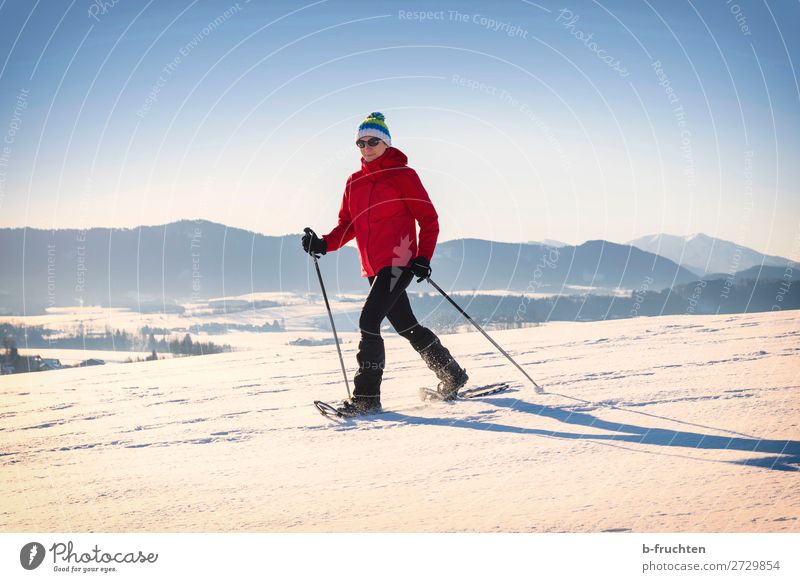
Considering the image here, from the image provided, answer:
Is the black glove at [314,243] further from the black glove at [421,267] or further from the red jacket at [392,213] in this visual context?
the black glove at [421,267]

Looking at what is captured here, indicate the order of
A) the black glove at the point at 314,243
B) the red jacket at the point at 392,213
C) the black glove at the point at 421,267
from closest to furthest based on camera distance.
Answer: the black glove at the point at 421,267, the red jacket at the point at 392,213, the black glove at the point at 314,243

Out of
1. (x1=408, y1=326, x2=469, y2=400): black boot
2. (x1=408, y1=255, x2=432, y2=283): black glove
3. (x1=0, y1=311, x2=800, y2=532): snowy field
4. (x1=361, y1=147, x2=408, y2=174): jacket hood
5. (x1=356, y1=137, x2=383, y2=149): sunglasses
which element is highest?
(x1=356, y1=137, x2=383, y2=149): sunglasses

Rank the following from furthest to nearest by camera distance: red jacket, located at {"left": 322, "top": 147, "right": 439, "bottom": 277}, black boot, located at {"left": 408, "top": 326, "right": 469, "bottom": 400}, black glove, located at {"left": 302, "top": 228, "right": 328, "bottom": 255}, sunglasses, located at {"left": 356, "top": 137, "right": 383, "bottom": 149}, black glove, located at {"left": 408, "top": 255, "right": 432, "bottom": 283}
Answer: black glove, located at {"left": 302, "top": 228, "right": 328, "bottom": 255} < black boot, located at {"left": 408, "top": 326, "right": 469, "bottom": 400} < sunglasses, located at {"left": 356, "top": 137, "right": 383, "bottom": 149} < red jacket, located at {"left": 322, "top": 147, "right": 439, "bottom": 277} < black glove, located at {"left": 408, "top": 255, "right": 432, "bottom": 283}

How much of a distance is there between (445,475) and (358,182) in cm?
284

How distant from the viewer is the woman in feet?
15.3

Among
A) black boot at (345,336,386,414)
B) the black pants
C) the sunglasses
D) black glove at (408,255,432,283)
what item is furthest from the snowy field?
the sunglasses

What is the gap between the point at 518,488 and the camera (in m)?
2.62

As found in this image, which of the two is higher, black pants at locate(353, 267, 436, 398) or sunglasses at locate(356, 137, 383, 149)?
sunglasses at locate(356, 137, 383, 149)

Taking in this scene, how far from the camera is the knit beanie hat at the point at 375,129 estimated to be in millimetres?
4824

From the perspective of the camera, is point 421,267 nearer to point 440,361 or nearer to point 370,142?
point 440,361

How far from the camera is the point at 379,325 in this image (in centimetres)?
470

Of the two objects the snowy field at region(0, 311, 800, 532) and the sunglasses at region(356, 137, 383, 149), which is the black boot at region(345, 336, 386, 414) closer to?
the snowy field at region(0, 311, 800, 532)

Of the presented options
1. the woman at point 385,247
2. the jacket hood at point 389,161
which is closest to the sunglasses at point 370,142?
the woman at point 385,247

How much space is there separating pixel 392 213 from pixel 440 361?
1370 millimetres
